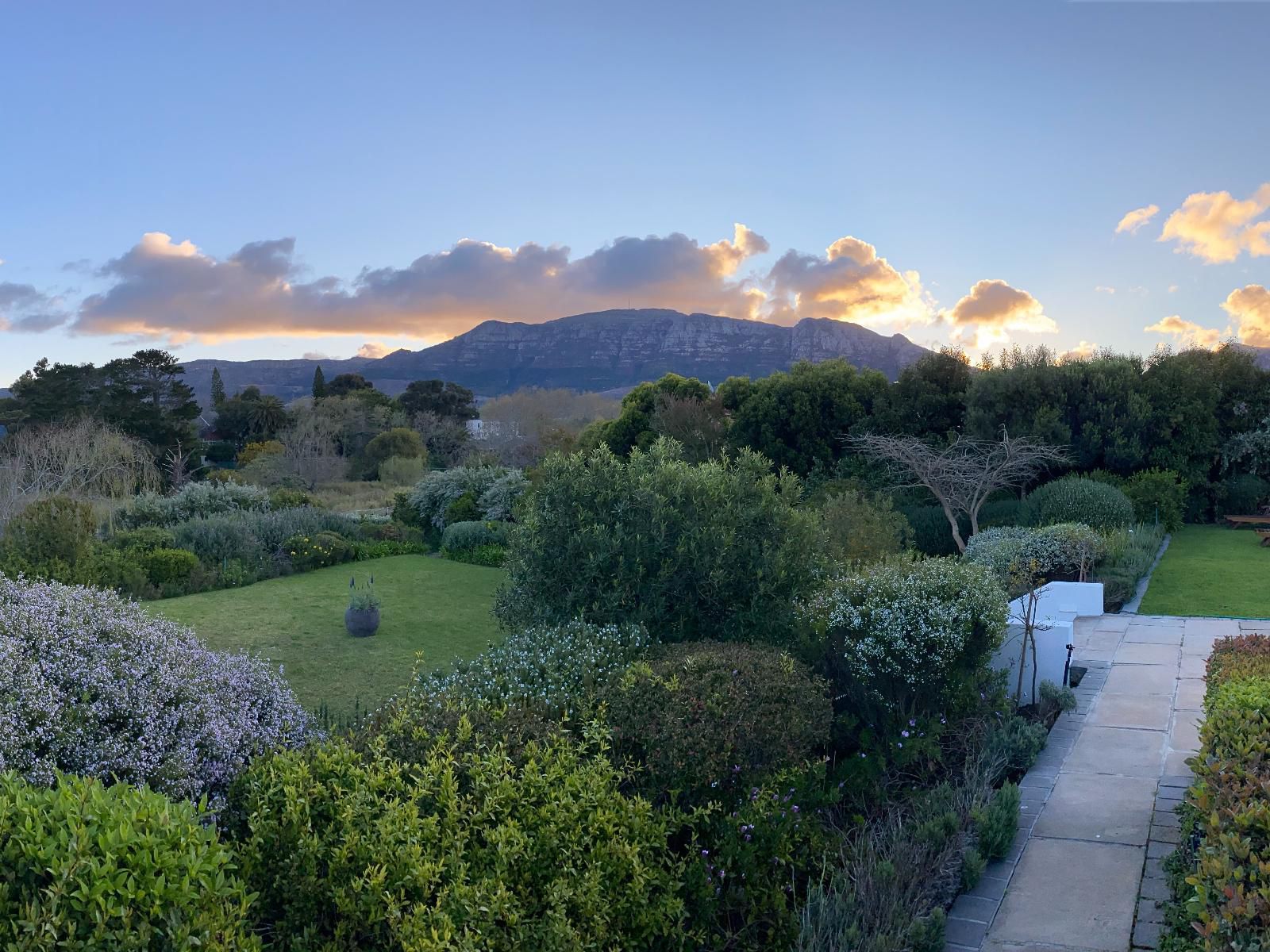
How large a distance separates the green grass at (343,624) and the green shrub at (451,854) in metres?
2.96

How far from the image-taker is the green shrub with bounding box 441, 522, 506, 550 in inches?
618

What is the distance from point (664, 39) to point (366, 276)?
1667 cm

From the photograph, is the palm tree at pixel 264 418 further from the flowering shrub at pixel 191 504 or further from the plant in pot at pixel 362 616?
the plant in pot at pixel 362 616

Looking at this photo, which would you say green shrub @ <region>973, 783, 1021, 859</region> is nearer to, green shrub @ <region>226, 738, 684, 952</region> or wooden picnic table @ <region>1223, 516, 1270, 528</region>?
green shrub @ <region>226, 738, 684, 952</region>

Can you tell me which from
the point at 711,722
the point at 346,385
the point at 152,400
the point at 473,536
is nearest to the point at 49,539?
the point at 473,536

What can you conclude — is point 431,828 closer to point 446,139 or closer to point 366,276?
point 446,139

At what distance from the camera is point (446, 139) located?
11.5 meters

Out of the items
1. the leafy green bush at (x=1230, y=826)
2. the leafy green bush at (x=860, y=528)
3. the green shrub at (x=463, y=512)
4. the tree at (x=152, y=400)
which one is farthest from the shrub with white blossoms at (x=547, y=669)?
the tree at (x=152, y=400)

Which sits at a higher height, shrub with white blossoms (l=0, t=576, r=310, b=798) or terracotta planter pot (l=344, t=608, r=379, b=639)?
shrub with white blossoms (l=0, t=576, r=310, b=798)

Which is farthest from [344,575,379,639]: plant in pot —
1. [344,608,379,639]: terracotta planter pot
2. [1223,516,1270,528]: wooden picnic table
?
[1223,516,1270,528]: wooden picnic table

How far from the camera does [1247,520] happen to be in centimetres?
1521

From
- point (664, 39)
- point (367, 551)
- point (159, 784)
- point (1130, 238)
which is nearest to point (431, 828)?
point (159, 784)

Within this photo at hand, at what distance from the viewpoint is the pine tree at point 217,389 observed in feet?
150

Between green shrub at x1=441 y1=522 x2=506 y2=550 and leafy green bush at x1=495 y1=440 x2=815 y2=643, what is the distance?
9970 millimetres
